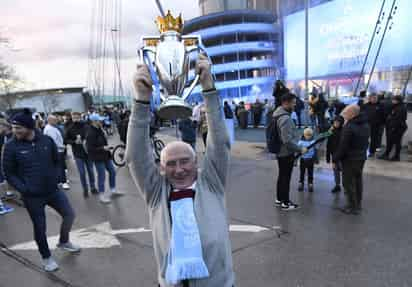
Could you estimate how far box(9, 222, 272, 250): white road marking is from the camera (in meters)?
4.83

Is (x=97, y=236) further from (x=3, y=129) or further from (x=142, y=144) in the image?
(x=3, y=129)

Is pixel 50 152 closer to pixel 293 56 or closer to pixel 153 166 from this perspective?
pixel 153 166

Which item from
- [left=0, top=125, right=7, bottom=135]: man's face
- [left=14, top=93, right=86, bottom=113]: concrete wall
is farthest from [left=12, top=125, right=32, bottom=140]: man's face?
[left=14, top=93, right=86, bottom=113]: concrete wall

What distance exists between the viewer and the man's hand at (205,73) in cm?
171

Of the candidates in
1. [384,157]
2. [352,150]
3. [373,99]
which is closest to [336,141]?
[352,150]

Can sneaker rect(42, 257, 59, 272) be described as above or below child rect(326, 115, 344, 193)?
below

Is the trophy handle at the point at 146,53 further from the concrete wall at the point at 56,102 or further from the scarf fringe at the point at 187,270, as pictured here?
the concrete wall at the point at 56,102

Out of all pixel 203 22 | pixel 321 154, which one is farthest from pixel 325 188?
pixel 203 22

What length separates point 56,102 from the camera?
67.1m

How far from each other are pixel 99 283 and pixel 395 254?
3.50 m

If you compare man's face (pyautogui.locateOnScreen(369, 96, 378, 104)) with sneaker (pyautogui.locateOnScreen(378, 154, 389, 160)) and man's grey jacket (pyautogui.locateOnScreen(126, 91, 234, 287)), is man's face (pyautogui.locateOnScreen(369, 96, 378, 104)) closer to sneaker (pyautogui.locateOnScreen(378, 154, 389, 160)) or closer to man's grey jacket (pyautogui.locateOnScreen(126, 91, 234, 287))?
sneaker (pyautogui.locateOnScreen(378, 154, 389, 160))

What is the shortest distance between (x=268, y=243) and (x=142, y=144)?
3.27 meters

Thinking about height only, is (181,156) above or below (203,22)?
below

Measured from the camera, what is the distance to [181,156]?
185cm
